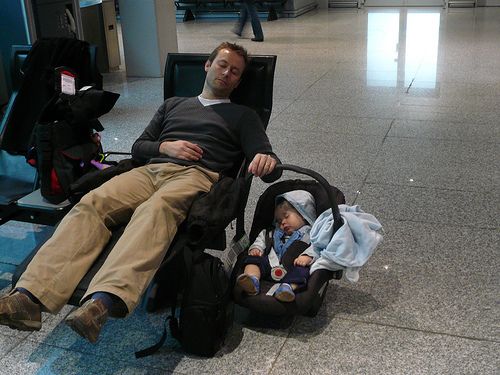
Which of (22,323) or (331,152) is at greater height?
(22,323)

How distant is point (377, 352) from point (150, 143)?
4.14 ft

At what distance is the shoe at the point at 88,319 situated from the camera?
1.93 m

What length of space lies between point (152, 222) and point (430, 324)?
1.14 meters

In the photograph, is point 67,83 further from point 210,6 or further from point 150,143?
point 210,6

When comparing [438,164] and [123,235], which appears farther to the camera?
[438,164]

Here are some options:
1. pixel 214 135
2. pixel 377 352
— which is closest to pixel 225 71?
pixel 214 135

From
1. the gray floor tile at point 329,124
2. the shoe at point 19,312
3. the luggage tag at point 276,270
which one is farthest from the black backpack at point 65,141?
the gray floor tile at point 329,124

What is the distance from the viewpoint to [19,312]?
2.01m

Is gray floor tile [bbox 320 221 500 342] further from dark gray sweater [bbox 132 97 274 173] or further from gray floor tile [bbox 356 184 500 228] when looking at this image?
dark gray sweater [bbox 132 97 274 173]

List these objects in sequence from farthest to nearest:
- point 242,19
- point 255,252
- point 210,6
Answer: point 210,6, point 242,19, point 255,252

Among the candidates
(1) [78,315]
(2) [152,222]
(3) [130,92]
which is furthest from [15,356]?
(3) [130,92]

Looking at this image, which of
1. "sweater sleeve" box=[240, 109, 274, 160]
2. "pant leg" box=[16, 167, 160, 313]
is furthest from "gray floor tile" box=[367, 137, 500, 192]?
"pant leg" box=[16, 167, 160, 313]

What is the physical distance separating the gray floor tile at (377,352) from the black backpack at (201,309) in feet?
0.82

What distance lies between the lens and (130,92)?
261 inches
